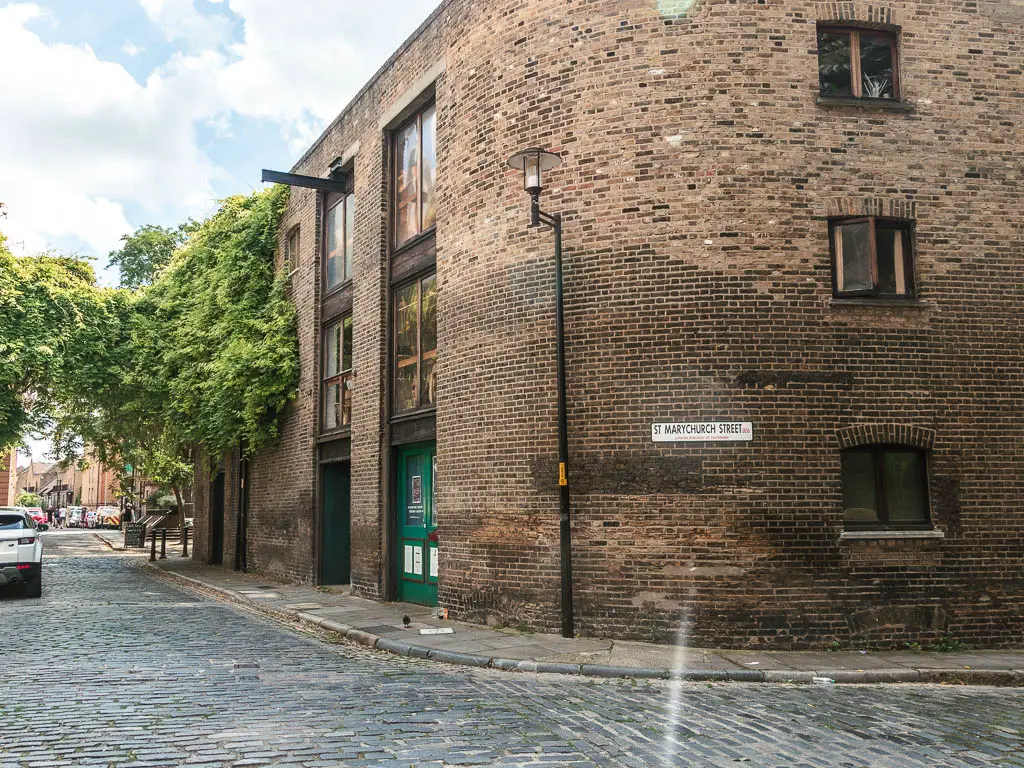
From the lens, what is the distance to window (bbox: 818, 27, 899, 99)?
11.6 m

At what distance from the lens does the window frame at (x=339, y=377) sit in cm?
1775

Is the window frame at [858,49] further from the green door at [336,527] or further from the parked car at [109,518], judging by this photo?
the parked car at [109,518]

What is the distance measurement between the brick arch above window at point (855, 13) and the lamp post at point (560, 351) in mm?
3988

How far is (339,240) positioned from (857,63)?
1121 centimetres

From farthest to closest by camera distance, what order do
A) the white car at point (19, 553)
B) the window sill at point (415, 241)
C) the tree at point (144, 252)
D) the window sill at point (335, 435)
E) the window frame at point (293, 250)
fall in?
the tree at point (144, 252) < the window frame at point (293, 250) < the window sill at point (335, 435) < the white car at point (19, 553) < the window sill at point (415, 241)

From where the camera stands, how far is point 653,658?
376 inches

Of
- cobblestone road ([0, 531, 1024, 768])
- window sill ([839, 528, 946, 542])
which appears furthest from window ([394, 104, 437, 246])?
window sill ([839, 528, 946, 542])

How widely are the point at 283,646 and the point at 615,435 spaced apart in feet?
15.8

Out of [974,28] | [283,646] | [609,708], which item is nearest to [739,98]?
[974,28]

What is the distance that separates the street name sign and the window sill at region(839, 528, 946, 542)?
163 cm

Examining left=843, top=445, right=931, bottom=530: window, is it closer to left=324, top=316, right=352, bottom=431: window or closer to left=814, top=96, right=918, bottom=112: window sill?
left=814, top=96, right=918, bottom=112: window sill

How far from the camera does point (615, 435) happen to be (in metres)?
11.1

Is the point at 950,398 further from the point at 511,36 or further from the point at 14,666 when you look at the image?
the point at 14,666

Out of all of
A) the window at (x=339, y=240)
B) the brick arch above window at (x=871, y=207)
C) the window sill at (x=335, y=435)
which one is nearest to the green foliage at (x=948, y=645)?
the brick arch above window at (x=871, y=207)
